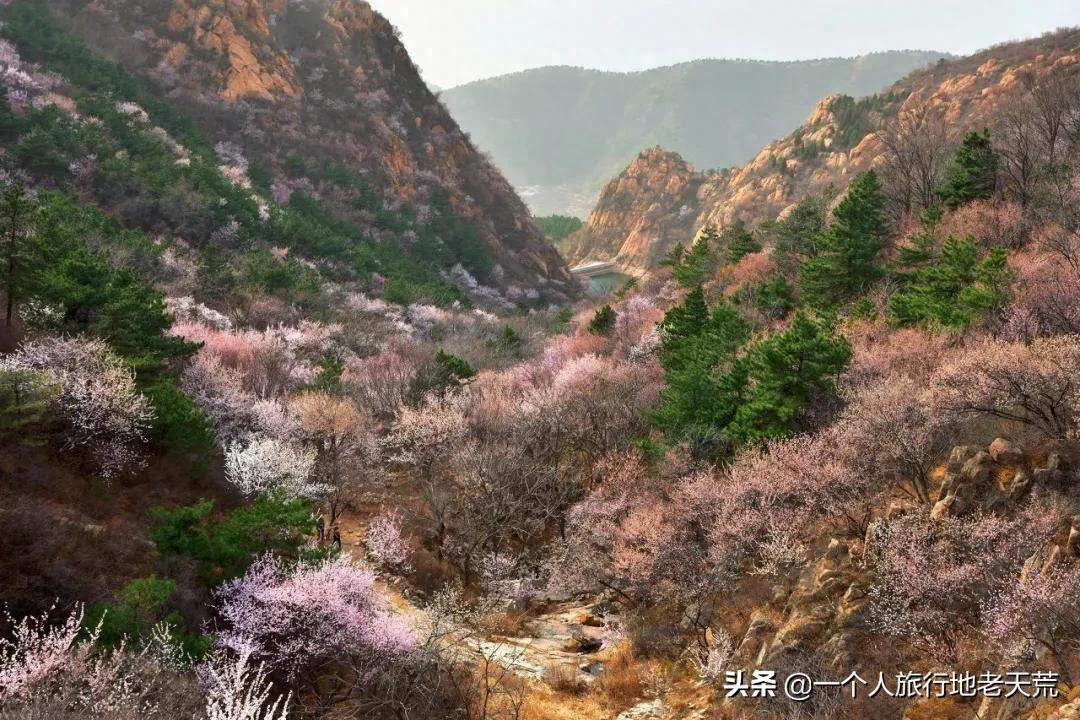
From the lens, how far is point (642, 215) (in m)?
139

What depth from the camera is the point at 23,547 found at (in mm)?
13094

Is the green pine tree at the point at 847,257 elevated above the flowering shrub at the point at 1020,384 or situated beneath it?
elevated above

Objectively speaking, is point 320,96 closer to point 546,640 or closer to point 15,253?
point 15,253

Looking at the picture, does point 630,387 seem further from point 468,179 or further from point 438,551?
point 468,179

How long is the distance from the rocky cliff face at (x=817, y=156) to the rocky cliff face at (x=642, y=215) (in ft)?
0.85

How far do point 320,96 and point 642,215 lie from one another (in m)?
79.0

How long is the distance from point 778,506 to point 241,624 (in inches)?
634

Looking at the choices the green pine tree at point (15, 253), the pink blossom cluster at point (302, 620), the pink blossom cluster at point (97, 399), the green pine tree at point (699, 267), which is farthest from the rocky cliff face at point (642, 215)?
the pink blossom cluster at point (302, 620)

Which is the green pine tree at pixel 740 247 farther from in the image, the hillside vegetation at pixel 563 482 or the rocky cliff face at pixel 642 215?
the rocky cliff face at pixel 642 215

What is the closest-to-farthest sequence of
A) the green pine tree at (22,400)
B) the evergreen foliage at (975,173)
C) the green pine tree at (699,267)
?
the green pine tree at (22,400)
the evergreen foliage at (975,173)
the green pine tree at (699,267)

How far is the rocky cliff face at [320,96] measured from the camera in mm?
68562

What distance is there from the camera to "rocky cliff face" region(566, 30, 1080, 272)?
72.4 metres

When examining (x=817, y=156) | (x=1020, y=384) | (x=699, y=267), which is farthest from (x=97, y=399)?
(x=817, y=156)

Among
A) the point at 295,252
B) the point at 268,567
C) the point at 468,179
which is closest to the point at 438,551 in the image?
the point at 268,567
